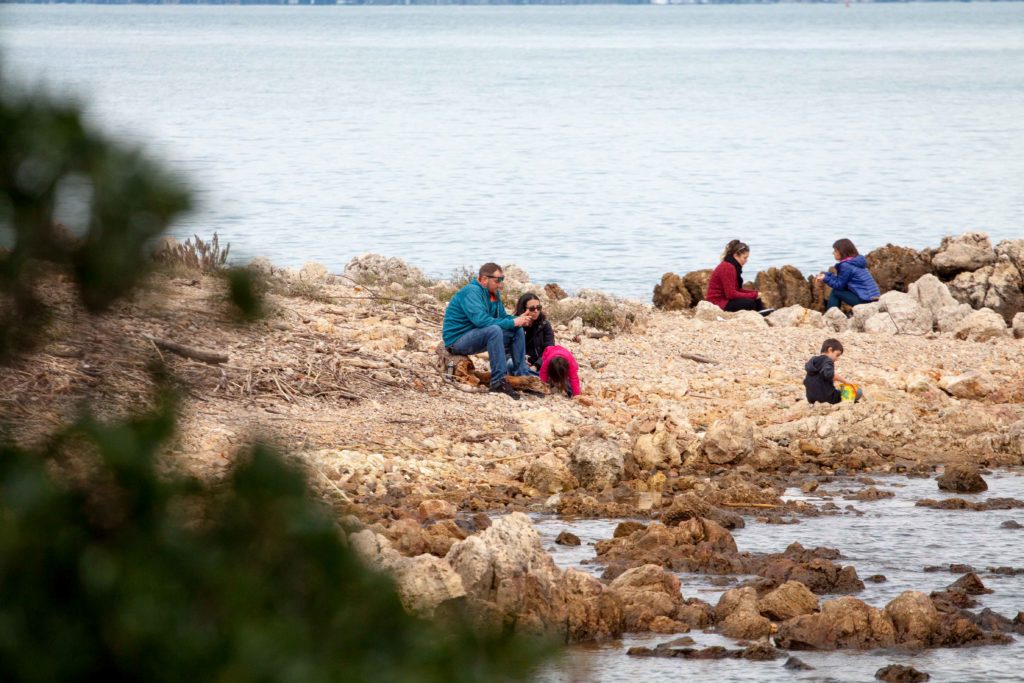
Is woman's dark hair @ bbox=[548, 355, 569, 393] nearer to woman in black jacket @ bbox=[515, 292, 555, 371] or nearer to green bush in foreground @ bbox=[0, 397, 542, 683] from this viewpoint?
woman in black jacket @ bbox=[515, 292, 555, 371]

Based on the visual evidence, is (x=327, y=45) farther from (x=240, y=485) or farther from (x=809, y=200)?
(x=240, y=485)

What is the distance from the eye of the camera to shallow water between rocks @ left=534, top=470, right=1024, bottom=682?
284 inches

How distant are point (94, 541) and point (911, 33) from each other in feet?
596

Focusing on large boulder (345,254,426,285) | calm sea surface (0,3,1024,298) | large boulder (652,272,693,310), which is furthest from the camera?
calm sea surface (0,3,1024,298)

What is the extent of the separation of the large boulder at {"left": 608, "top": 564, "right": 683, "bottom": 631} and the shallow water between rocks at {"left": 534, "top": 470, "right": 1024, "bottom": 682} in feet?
0.44

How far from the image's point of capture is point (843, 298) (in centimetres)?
1842

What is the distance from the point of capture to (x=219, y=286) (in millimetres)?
2143

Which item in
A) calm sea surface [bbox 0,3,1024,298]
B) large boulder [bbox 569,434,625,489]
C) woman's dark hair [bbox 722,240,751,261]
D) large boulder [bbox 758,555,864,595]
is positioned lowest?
large boulder [bbox 758,555,864,595]

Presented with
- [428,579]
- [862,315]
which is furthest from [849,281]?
[428,579]

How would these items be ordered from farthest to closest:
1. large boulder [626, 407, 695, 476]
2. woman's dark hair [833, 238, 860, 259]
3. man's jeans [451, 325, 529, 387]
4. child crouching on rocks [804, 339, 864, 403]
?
woman's dark hair [833, 238, 860, 259] → child crouching on rocks [804, 339, 864, 403] → man's jeans [451, 325, 529, 387] → large boulder [626, 407, 695, 476]

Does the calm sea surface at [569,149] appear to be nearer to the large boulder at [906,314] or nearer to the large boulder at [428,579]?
the large boulder at [428,579]

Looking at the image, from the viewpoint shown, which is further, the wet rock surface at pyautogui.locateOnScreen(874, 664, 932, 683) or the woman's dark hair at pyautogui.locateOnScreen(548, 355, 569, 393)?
the woman's dark hair at pyautogui.locateOnScreen(548, 355, 569, 393)

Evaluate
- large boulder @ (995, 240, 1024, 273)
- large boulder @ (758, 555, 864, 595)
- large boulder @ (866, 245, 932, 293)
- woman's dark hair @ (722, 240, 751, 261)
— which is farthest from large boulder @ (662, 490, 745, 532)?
large boulder @ (995, 240, 1024, 273)

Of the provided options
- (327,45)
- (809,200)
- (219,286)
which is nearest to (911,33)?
(327,45)
